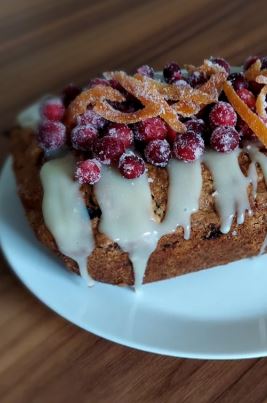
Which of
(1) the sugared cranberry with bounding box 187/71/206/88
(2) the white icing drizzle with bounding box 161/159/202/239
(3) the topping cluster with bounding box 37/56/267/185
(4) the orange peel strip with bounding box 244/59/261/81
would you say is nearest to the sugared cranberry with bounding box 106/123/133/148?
(3) the topping cluster with bounding box 37/56/267/185

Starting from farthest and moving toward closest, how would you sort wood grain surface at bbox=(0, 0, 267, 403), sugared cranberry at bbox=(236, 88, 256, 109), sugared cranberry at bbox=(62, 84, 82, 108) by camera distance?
sugared cranberry at bbox=(62, 84, 82, 108), sugared cranberry at bbox=(236, 88, 256, 109), wood grain surface at bbox=(0, 0, 267, 403)

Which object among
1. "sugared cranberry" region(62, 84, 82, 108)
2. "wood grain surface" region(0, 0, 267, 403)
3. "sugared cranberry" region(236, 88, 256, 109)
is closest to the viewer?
"wood grain surface" region(0, 0, 267, 403)

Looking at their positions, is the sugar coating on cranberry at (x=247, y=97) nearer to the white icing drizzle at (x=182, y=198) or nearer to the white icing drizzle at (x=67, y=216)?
the white icing drizzle at (x=182, y=198)

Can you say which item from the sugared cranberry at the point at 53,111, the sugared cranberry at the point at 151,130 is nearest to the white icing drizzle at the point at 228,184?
the sugared cranberry at the point at 151,130

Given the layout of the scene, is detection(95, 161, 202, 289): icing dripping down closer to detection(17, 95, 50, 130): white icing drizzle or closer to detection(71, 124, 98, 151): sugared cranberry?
detection(71, 124, 98, 151): sugared cranberry

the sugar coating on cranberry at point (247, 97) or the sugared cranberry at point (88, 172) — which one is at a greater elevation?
the sugared cranberry at point (88, 172)

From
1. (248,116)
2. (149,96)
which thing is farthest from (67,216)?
(248,116)

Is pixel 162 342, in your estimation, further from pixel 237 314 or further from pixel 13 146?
pixel 13 146

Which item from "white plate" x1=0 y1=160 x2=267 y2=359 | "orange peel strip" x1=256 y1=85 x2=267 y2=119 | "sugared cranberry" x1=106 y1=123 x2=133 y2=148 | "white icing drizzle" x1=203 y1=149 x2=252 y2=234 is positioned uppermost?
"sugared cranberry" x1=106 y1=123 x2=133 y2=148
